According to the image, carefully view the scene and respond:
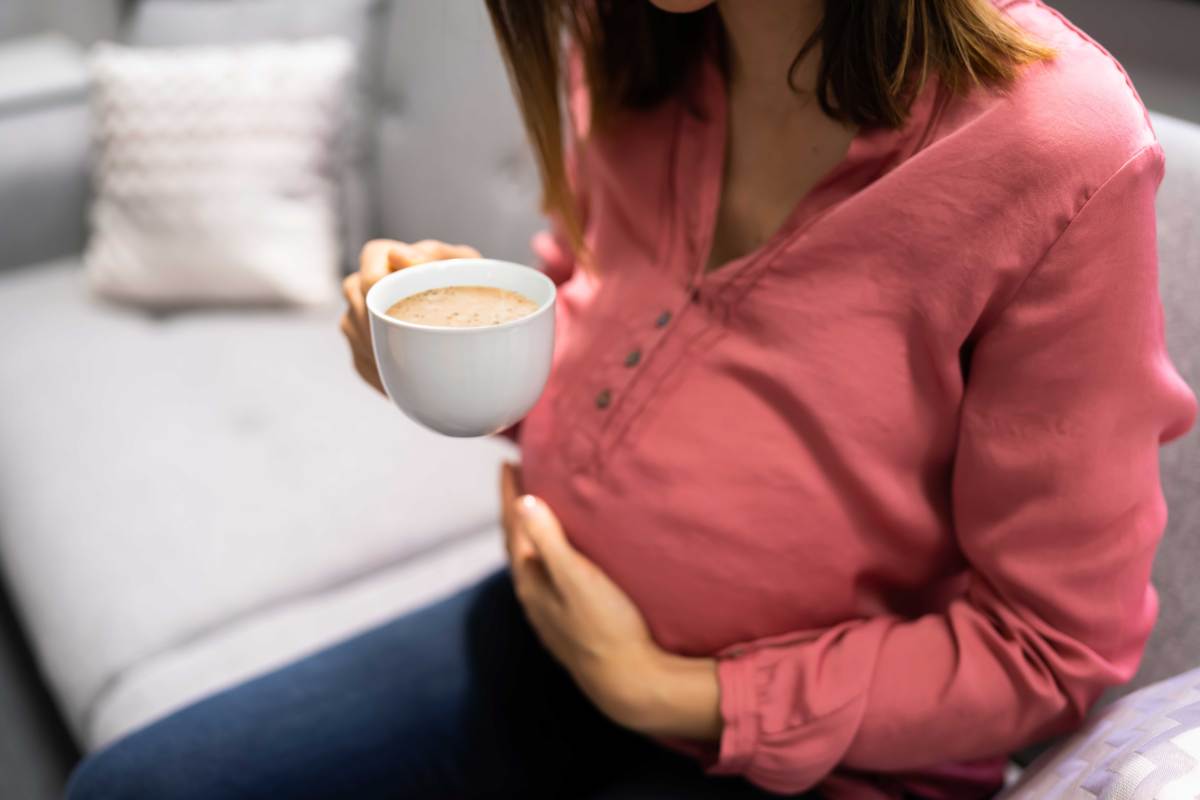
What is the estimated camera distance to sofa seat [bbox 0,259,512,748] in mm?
1082

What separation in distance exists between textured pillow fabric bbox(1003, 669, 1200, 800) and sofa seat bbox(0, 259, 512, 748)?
2.25ft

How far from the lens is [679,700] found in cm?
70

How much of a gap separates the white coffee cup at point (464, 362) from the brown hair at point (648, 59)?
22 cm

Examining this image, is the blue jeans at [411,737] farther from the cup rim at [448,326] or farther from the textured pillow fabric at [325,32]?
the textured pillow fabric at [325,32]

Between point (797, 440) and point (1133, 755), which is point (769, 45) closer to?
point (797, 440)

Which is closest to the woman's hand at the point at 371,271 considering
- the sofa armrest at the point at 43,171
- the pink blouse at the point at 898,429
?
the pink blouse at the point at 898,429

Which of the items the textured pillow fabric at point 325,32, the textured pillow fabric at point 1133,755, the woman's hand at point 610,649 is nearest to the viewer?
the textured pillow fabric at point 1133,755

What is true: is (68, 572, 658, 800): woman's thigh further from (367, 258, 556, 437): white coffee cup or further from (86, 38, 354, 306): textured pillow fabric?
(86, 38, 354, 306): textured pillow fabric

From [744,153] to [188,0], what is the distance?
4.51 feet

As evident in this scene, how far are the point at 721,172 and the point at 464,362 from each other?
308 mm

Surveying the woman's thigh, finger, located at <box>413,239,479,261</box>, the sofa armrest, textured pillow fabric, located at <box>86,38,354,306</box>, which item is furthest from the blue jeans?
the sofa armrest

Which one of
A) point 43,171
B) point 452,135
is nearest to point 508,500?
point 452,135

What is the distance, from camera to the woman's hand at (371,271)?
28.5 inches

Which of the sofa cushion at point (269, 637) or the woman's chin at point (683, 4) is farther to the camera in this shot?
the sofa cushion at point (269, 637)
